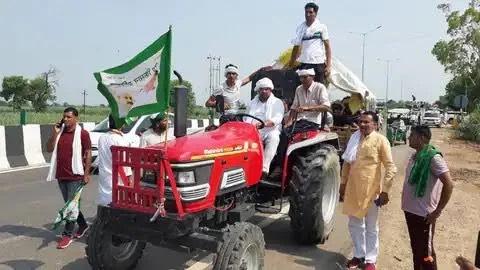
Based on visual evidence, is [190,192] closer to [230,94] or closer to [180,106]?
[180,106]

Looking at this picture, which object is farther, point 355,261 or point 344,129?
point 344,129

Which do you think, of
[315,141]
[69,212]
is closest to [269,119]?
[315,141]

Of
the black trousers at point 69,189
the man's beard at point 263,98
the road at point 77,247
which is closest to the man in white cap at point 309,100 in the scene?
the man's beard at point 263,98

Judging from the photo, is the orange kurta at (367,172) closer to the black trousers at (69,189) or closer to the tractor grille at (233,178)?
the tractor grille at (233,178)

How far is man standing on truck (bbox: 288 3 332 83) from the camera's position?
7.98 meters

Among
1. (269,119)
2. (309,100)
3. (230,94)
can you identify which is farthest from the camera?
(230,94)

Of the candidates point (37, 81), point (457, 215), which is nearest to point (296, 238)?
point (457, 215)

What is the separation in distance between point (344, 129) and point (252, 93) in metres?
4.99

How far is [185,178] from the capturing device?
461cm

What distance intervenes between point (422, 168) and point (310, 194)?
1617 millimetres

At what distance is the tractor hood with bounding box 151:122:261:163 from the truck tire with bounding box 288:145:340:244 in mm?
880

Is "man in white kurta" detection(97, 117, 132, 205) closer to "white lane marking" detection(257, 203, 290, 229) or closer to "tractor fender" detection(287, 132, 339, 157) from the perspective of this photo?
"tractor fender" detection(287, 132, 339, 157)

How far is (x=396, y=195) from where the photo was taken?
10.9m

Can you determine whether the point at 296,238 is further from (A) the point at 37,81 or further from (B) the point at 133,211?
(A) the point at 37,81
